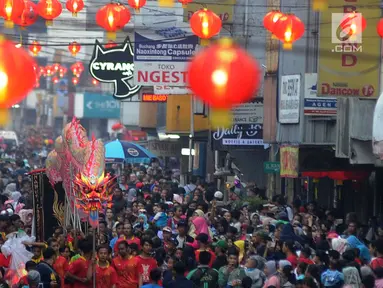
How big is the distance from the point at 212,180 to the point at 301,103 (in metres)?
11.5

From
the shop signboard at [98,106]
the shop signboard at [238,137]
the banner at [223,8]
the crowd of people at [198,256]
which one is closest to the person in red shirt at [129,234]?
the crowd of people at [198,256]

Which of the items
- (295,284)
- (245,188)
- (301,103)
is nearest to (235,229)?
(295,284)

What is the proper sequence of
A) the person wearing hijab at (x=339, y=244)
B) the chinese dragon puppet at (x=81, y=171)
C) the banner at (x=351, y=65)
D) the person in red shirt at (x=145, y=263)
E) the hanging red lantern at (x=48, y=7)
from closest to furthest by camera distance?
1. the person in red shirt at (x=145, y=263)
2. the chinese dragon puppet at (x=81, y=171)
3. the person wearing hijab at (x=339, y=244)
4. the banner at (x=351, y=65)
5. the hanging red lantern at (x=48, y=7)

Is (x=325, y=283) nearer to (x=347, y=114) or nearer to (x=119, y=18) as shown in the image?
(x=347, y=114)

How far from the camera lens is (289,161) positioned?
87.9 feet

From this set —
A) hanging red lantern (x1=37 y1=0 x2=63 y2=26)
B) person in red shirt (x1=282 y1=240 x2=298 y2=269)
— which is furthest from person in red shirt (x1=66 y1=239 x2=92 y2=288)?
hanging red lantern (x1=37 y1=0 x2=63 y2=26)

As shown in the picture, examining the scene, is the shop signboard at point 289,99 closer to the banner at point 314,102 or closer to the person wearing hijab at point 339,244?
the banner at point 314,102

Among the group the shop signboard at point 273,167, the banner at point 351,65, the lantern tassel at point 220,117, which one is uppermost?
the banner at point 351,65

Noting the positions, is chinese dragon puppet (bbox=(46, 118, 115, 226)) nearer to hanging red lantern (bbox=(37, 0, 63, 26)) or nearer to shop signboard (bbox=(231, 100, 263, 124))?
hanging red lantern (bbox=(37, 0, 63, 26))

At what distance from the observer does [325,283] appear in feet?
45.7

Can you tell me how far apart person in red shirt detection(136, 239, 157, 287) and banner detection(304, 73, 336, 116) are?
11925mm

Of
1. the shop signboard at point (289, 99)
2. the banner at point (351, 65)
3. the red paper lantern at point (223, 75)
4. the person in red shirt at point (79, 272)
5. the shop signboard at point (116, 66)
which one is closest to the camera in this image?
the red paper lantern at point (223, 75)

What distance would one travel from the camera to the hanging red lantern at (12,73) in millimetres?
13828

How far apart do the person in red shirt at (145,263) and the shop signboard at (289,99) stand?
43.0 ft
